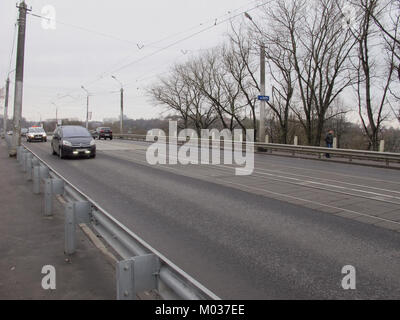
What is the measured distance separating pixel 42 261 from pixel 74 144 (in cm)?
1322

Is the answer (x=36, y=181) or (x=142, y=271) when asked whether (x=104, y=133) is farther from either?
(x=142, y=271)

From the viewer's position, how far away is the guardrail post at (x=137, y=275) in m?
2.76

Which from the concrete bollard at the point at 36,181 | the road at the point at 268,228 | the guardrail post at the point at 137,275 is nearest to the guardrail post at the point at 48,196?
the road at the point at 268,228

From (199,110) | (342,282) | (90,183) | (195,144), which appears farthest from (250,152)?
(199,110)

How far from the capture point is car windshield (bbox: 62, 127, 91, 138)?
17.6 metres

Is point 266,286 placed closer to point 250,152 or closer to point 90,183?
point 90,183

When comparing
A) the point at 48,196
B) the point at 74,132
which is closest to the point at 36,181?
the point at 48,196

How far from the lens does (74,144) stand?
16938 mm

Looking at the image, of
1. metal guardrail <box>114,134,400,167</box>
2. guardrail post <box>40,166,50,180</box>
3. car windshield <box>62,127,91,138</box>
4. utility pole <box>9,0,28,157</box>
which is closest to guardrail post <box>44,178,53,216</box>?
guardrail post <box>40,166,50,180</box>

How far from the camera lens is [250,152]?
944 inches

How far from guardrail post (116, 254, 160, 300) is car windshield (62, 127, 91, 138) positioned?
15842 mm

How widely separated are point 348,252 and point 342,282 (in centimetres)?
101

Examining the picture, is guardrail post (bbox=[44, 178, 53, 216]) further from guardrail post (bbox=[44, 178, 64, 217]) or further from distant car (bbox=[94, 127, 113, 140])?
distant car (bbox=[94, 127, 113, 140])

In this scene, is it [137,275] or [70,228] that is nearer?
[137,275]
